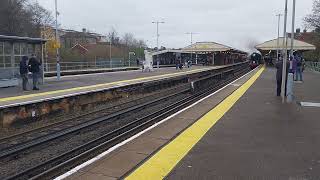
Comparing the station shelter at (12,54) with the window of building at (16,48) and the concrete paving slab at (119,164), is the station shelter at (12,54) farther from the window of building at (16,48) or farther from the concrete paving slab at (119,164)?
the concrete paving slab at (119,164)

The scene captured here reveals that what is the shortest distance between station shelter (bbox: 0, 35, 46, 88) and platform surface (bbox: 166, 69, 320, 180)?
1235 cm

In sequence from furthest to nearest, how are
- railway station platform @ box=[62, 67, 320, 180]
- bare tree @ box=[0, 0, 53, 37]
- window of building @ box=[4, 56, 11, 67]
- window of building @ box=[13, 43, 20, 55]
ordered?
bare tree @ box=[0, 0, 53, 37]
window of building @ box=[13, 43, 20, 55]
window of building @ box=[4, 56, 11, 67]
railway station platform @ box=[62, 67, 320, 180]

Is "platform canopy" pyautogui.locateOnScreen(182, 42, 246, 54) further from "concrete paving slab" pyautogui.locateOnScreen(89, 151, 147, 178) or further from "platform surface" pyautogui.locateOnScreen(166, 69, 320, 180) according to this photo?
"concrete paving slab" pyautogui.locateOnScreen(89, 151, 147, 178)

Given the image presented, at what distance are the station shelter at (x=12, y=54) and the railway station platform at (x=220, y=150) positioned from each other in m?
11.4

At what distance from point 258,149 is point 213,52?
208 feet

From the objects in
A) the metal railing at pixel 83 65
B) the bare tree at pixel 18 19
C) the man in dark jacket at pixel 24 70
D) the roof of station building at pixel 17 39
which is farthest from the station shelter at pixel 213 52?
the man in dark jacket at pixel 24 70

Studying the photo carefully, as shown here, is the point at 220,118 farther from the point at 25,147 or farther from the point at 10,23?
the point at 10,23

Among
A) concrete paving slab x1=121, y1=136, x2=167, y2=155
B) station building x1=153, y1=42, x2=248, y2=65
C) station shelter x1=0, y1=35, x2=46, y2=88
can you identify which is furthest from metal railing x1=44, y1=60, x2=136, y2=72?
concrete paving slab x1=121, y1=136, x2=167, y2=155

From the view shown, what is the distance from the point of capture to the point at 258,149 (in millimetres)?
8266

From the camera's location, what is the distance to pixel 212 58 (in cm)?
7444

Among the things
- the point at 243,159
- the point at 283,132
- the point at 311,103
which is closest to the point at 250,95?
the point at 311,103

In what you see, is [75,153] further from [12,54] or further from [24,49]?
[24,49]

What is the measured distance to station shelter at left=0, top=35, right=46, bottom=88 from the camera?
2100 cm

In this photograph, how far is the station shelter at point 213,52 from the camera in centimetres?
6669
